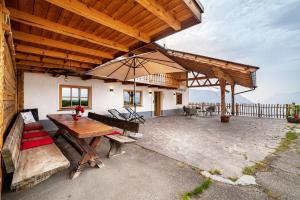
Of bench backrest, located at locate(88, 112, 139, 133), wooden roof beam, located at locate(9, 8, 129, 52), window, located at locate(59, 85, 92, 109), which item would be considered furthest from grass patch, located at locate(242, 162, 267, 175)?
window, located at locate(59, 85, 92, 109)

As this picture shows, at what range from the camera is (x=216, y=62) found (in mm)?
5629

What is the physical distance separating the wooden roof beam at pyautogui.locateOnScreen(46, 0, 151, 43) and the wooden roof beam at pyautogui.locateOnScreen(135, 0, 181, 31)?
2.77 feet

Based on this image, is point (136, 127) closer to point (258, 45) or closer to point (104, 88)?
point (104, 88)

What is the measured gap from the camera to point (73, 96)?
24.6 ft

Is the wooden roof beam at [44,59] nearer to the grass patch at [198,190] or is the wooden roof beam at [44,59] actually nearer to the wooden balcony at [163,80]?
the wooden balcony at [163,80]

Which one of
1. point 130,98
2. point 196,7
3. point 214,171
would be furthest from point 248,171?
point 130,98

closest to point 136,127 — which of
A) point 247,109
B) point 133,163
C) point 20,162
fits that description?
point 133,163

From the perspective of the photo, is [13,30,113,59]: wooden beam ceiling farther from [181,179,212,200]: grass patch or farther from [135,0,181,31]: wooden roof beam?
[181,179,212,200]: grass patch

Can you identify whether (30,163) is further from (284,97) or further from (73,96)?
(284,97)

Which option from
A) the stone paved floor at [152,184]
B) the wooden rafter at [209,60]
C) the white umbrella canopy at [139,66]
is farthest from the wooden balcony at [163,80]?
the stone paved floor at [152,184]

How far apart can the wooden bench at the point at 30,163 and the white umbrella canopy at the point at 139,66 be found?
363cm

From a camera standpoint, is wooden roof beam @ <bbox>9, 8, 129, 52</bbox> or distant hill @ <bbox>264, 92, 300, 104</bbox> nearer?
wooden roof beam @ <bbox>9, 8, 129, 52</bbox>

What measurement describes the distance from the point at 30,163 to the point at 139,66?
4.86 metres

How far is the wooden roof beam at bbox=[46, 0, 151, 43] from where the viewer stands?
6.48ft
